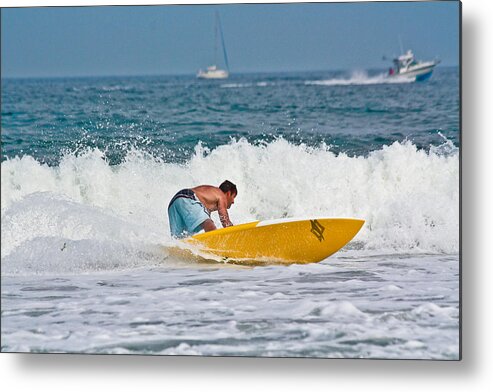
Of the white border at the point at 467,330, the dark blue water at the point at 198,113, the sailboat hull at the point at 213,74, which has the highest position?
the sailboat hull at the point at 213,74

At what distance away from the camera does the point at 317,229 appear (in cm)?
581

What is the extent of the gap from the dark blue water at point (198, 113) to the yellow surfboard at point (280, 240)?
1.52 ft

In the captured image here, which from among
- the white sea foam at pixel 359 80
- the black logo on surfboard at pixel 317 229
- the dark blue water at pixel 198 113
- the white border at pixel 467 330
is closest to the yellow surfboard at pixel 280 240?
the black logo on surfboard at pixel 317 229

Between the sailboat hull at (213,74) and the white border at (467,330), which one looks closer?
the white border at (467,330)

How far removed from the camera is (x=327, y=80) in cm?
596

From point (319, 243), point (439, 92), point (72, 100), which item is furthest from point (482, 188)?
point (72, 100)

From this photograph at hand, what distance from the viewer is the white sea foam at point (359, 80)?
5895 millimetres

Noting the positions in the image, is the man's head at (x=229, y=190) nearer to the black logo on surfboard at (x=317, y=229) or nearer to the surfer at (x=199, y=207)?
the surfer at (x=199, y=207)

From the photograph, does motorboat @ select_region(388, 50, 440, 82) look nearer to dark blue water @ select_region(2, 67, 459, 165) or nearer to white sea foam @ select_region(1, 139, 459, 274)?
dark blue water @ select_region(2, 67, 459, 165)

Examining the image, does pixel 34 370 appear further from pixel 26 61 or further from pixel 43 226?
pixel 26 61

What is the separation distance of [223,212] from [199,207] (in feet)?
0.46

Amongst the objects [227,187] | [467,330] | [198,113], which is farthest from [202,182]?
[467,330]

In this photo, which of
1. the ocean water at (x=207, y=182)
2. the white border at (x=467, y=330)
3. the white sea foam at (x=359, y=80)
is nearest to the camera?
the white border at (x=467, y=330)

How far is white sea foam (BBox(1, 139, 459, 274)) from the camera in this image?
581cm
